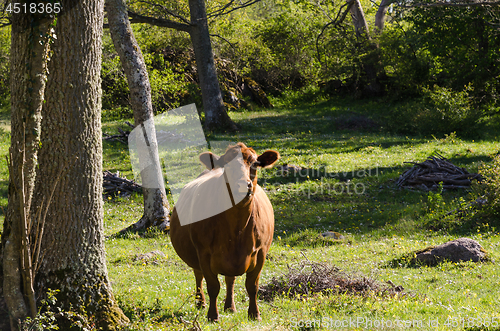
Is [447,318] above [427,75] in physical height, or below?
below

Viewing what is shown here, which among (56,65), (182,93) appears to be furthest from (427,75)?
(56,65)

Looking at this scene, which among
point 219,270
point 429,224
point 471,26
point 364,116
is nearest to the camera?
point 219,270

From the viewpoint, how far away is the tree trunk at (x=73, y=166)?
200 inches

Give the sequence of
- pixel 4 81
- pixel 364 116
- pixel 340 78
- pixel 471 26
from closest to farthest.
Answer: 1. pixel 471 26
2. pixel 364 116
3. pixel 4 81
4. pixel 340 78

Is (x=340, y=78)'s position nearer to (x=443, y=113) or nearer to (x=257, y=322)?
(x=443, y=113)

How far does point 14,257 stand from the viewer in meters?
4.70

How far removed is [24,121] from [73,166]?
834 millimetres

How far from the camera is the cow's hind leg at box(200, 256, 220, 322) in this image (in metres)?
5.88

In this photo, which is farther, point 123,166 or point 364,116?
point 364,116

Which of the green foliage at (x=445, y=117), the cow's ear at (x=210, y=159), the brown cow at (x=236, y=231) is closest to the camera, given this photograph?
the brown cow at (x=236, y=231)

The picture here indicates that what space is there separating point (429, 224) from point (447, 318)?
6.92m

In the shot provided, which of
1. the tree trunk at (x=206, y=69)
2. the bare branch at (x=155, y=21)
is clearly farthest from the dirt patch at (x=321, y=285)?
the bare branch at (x=155, y=21)

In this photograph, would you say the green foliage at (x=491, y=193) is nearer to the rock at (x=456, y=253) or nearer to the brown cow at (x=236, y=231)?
the rock at (x=456, y=253)

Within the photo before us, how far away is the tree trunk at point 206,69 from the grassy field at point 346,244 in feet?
6.31
